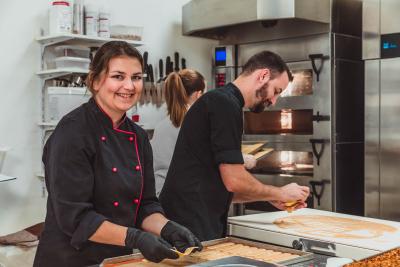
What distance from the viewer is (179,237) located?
1.67 m

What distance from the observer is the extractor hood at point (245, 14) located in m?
Answer: 3.58

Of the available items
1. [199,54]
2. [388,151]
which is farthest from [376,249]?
[199,54]

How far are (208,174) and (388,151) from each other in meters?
1.83

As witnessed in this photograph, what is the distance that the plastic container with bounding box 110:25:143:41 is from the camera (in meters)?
3.70

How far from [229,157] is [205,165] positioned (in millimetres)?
141

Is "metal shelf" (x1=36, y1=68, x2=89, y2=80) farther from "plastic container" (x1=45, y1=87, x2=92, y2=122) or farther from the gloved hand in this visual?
the gloved hand

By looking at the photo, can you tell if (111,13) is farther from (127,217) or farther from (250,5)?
(127,217)

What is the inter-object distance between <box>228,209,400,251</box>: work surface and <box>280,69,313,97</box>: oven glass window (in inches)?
65.3

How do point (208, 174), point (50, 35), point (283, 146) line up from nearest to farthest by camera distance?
point (208, 174)
point (50, 35)
point (283, 146)

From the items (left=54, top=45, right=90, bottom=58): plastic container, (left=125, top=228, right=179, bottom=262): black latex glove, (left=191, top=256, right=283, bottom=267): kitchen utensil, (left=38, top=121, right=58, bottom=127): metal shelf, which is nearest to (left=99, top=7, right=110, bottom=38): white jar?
(left=54, top=45, right=90, bottom=58): plastic container

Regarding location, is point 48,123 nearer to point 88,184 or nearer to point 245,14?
point 245,14

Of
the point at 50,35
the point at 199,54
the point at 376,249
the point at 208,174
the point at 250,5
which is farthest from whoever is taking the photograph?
the point at 199,54

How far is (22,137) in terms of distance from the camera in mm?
3436

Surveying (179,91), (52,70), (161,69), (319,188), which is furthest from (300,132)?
(52,70)
